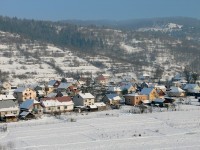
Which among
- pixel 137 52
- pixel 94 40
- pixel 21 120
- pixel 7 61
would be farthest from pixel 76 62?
pixel 21 120

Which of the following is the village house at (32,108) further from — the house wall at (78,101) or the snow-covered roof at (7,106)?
the house wall at (78,101)

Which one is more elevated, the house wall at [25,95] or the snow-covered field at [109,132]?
the snow-covered field at [109,132]

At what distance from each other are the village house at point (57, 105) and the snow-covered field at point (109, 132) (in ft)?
9.50

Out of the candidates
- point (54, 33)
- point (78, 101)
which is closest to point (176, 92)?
point (78, 101)

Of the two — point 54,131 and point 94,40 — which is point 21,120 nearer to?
point 54,131

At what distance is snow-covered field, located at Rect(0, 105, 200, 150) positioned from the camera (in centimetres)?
2455

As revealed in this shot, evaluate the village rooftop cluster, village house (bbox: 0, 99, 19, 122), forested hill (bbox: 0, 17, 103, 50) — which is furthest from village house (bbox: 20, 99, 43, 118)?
forested hill (bbox: 0, 17, 103, 50)

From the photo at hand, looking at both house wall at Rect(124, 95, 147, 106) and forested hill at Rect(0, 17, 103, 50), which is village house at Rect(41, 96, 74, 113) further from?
forested hill at Rect(0, 17, 103, 50)

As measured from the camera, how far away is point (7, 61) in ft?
306

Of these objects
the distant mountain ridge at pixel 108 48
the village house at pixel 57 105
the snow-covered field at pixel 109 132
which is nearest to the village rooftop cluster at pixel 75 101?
the village house at pixel 57 105

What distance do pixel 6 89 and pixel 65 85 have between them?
8810 mm

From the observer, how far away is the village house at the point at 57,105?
39.5 metres

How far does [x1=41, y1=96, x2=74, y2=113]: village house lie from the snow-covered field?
2.90 metres

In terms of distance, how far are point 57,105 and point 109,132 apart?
489 inches
